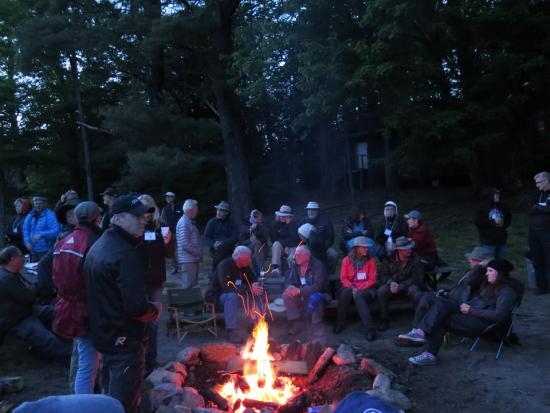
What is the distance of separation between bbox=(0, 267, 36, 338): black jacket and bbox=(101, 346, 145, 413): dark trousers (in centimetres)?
271

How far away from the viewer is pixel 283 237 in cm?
909

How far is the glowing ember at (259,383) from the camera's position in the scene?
4891mm

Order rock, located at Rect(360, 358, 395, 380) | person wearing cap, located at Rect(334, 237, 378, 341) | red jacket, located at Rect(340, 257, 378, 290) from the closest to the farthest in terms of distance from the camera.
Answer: rock, located at Rect(360, 358, 395, 380), person wearing cap, located at Rect(334, 237, 378, 341), red jacket, located at Rect(340, 257, 378, 290)

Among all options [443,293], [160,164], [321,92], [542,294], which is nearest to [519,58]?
[321,92]

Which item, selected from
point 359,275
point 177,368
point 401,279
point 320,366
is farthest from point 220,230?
point 320,366

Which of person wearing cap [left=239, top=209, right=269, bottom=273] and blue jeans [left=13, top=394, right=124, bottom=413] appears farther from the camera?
person wearing cap [left=239, top=209, right=269, bottom=273]

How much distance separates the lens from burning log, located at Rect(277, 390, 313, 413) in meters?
4.36

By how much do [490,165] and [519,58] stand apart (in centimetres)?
363

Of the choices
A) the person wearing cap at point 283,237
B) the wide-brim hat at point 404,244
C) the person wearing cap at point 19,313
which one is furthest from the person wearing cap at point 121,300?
the person wearing cap at point 283,237

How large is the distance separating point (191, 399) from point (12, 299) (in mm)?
2708

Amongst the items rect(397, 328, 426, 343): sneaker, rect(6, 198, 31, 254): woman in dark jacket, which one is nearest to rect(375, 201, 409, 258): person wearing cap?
rect(397, 328, 426, 343): sneaker

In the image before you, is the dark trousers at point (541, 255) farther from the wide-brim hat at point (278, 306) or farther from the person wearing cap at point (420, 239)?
the wide-brim hat at point (278, 306)

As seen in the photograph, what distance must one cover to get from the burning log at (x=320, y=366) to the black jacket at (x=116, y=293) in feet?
7.73

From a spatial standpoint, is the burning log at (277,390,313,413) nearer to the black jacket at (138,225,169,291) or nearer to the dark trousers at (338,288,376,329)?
the black jacket at (138,225,169,291)
